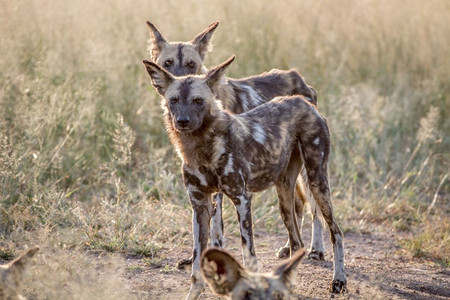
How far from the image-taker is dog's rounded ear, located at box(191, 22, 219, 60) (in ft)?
19.1


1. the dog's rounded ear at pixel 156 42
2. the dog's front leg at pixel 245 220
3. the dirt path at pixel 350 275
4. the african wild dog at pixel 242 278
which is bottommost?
the dirt path at pixel 350 275

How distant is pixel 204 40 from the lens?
5.85 meters

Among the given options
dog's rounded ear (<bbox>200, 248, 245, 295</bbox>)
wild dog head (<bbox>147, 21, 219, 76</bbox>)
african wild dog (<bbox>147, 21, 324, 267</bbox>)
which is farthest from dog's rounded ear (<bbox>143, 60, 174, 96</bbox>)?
dog's rounded ear (<bbox>200, 248, 245, 295</bbox>)

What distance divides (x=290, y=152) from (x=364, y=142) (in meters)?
2.72

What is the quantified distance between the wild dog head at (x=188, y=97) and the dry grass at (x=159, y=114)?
74cm

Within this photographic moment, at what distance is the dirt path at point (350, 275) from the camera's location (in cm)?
424

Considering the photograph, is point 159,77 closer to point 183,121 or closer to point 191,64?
point 183,121

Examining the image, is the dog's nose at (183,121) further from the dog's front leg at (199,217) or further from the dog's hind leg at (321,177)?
the dog's hind leg at (321,177)

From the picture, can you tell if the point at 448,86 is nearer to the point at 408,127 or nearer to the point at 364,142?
the point at 408,127

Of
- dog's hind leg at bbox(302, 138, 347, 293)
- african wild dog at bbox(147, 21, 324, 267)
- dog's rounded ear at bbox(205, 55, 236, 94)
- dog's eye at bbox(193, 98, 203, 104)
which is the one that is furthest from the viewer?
african wild dog at bbox(147, 21, 324, 267)

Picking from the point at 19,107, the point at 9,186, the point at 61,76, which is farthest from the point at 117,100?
the point at 9,186

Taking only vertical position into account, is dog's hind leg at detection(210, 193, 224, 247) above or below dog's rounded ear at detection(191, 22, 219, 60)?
below

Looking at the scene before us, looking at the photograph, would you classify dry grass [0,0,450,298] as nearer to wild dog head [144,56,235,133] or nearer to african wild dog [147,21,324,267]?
african wild dog [147,21,324,267]

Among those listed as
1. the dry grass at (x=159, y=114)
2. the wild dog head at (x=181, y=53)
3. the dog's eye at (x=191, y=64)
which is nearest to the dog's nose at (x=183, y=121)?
the dry grass at (x=159, y=114)
